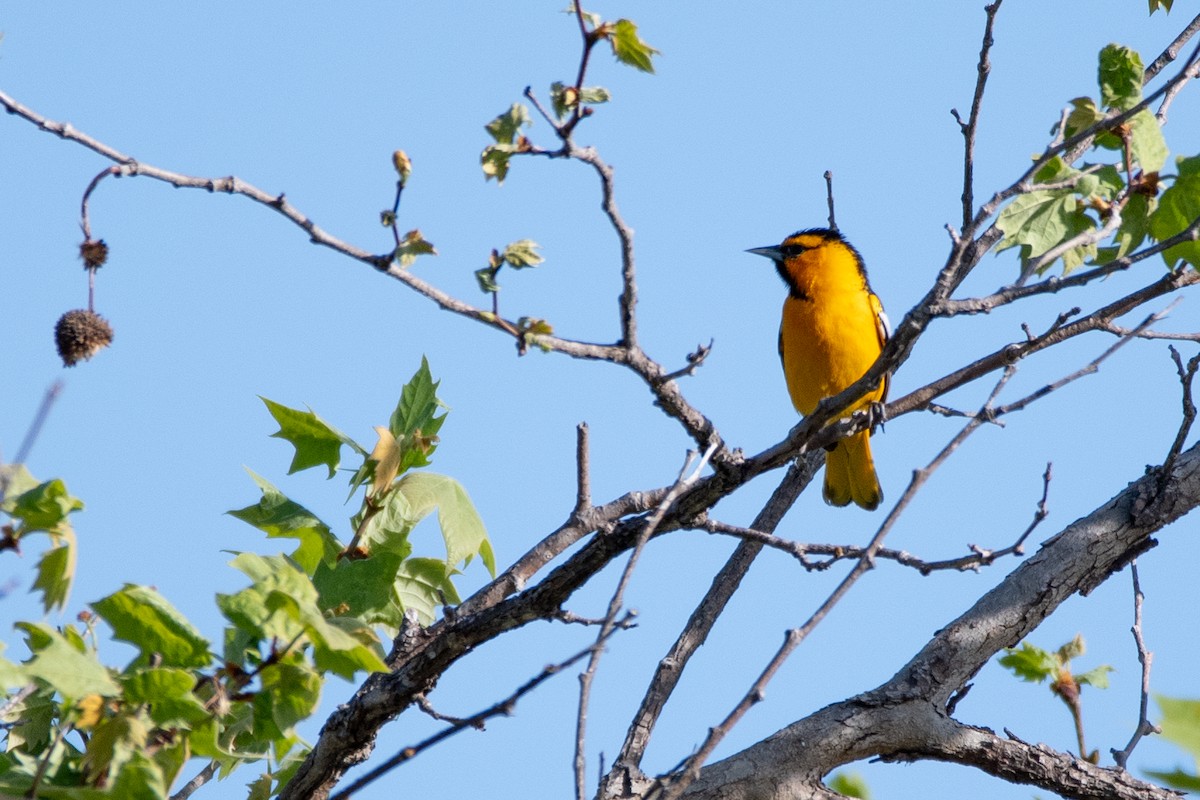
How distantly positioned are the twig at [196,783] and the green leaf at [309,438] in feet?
2.32

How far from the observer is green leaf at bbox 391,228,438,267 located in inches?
79.5

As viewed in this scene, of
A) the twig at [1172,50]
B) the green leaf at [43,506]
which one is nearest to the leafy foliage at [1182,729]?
the green leaf at [43,506]

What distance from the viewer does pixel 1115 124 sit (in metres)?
2.34

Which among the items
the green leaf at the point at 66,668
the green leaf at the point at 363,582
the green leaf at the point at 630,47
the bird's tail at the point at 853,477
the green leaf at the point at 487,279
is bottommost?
the green leaf at the point at 66,668

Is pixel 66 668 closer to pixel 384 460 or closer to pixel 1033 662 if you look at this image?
pixel 384 460

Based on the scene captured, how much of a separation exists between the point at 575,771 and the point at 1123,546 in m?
2.05

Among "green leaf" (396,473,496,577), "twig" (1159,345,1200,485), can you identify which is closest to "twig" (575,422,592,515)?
"green leaf" (396,473,496,577)

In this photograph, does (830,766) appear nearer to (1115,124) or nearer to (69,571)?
(1115,124)

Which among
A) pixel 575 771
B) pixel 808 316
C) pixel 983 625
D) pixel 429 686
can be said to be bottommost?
pixel 575 771

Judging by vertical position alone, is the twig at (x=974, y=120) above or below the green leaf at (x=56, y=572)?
above

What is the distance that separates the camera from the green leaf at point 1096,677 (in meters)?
3.43

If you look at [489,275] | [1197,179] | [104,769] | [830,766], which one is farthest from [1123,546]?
[104,769]

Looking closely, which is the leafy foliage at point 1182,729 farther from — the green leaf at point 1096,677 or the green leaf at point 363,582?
the green leaf at point 1096,677

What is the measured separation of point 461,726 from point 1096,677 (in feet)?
7.20
